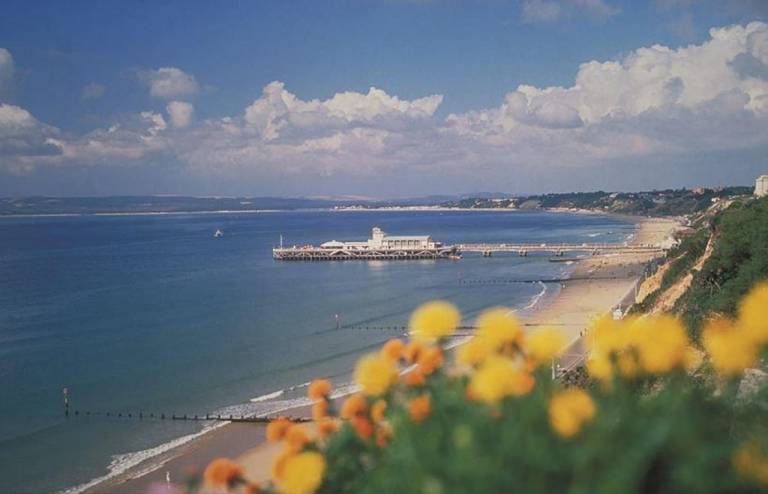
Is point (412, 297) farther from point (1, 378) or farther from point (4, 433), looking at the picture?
point (4, 433)

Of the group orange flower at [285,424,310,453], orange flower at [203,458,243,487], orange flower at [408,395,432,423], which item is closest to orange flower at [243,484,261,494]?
orange flower at [203,458,243,487]

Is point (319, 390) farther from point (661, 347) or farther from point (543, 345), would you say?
point (661, 347)

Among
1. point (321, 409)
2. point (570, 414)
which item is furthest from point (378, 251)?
point (570, 414)

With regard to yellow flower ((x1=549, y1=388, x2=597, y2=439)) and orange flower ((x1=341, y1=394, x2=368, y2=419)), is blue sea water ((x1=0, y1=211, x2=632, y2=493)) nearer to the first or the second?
orange flower ((x1=341, y1=394, x2=368, y2=419))

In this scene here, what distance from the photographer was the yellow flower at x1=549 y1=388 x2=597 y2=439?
2283 millimetres

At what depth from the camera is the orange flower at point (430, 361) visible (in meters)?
3.00

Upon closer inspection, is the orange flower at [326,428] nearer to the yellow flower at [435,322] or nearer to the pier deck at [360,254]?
the yellow flower at [435,322]

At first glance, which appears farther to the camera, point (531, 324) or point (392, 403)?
point (531, 324)

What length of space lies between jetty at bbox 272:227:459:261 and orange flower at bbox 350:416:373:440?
7995 cm

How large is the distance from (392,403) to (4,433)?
25.4 metres

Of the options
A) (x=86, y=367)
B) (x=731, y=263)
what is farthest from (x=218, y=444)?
(x=731, y=263)

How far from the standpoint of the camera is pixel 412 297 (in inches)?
2090

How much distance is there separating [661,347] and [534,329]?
3618 cm

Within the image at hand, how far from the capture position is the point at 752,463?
8.10ft
